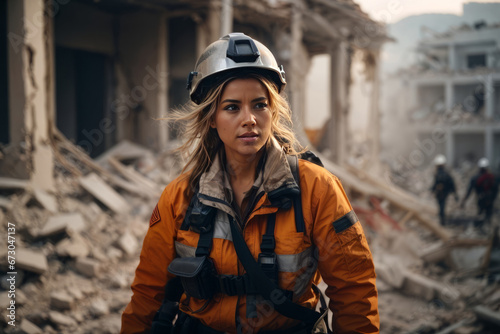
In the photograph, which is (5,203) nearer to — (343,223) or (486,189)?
(343,223)

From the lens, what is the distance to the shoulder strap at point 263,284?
59.2 inches

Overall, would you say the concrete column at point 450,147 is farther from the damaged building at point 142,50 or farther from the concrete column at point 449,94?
the damaged building at point 142,50

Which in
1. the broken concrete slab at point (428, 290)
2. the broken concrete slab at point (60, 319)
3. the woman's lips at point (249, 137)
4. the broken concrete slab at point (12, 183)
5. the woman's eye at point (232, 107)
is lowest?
the broken concrete slab at point (428, 290)

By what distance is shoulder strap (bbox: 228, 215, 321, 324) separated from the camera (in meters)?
1.50

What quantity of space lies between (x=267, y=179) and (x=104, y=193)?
19.4 feet

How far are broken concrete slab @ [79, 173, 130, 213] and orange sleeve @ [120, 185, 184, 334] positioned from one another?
16.9ft

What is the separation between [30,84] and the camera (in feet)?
20.3

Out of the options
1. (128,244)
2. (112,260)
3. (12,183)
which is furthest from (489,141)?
(12,183)

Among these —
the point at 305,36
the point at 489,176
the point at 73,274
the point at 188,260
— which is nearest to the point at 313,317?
the point at 188,260

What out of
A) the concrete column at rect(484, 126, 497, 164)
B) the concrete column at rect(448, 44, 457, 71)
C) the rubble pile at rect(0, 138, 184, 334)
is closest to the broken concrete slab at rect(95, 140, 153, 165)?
the rubble pile at rect(0, 138, 184, 334)

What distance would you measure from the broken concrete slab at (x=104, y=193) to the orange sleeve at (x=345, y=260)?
569 cm

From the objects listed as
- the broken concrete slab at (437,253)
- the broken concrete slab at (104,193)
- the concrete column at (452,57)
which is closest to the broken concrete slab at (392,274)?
the broken concrete slab at (437,253)

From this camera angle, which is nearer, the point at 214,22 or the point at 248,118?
the point at 248,118

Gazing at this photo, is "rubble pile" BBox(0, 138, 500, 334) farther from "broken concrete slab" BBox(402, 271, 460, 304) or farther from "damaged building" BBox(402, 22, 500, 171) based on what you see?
"damaged building" BBox(402, 22, 500, 171)
